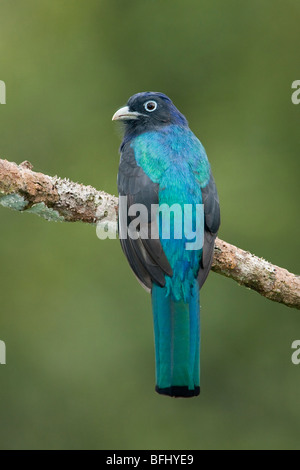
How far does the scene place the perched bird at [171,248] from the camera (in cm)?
448

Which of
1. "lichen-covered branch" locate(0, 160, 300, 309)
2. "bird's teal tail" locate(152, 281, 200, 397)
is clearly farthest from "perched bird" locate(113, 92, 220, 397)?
"lichen-covered branch" locate(0, 160, 300, 309)

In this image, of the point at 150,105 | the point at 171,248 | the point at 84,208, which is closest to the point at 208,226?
the point at 171,248

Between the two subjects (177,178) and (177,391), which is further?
(177,178)

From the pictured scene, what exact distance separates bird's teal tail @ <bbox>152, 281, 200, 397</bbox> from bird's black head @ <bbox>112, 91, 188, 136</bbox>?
46.5 inches

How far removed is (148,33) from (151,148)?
388 centimetres

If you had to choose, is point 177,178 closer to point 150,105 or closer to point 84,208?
point 84,208

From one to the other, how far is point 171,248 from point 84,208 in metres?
0.50

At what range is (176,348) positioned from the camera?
14.7ft

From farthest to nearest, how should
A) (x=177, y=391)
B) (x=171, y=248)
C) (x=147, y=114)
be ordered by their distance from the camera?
(x=147, y=114)
(x=171, y=248)
(x=177, y=391)

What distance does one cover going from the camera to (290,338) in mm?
7547

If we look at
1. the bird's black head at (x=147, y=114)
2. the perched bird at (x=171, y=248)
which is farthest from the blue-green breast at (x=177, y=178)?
the bird's black head at (x=147, y=114)

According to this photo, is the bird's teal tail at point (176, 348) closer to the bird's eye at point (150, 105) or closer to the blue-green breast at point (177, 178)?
the blue-green breast at point (177, 178)

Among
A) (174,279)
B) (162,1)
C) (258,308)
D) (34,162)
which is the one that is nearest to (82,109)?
(34,162)

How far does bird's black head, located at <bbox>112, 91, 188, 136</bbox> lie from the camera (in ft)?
17.1
